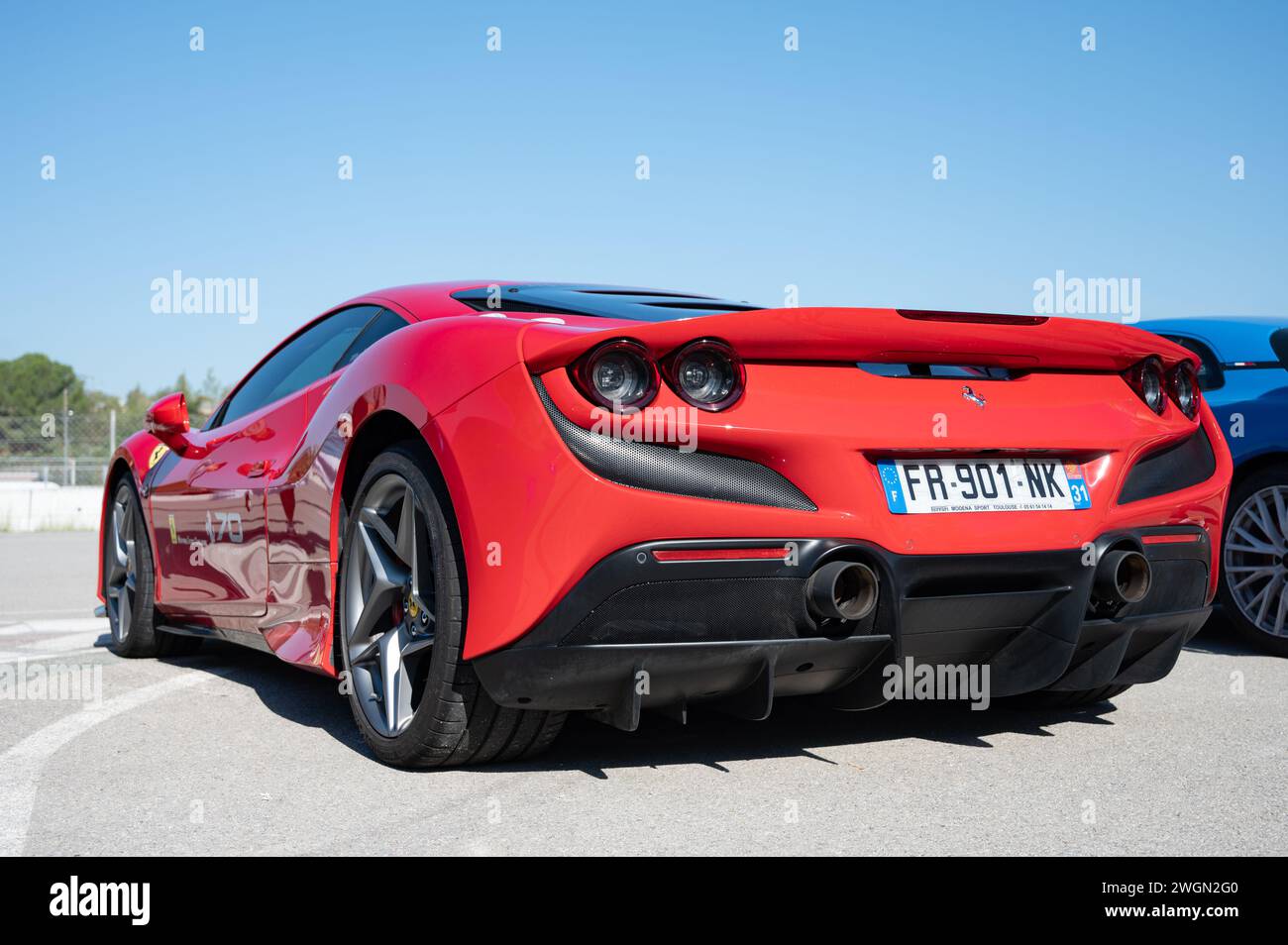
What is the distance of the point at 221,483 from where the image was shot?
15.0ft

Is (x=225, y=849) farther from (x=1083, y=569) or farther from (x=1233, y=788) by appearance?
(x=1233, y=788)

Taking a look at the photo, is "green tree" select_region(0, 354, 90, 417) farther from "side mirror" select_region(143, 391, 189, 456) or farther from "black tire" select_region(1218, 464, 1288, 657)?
"black tire" select_region(1218, 464, 1288, 657)

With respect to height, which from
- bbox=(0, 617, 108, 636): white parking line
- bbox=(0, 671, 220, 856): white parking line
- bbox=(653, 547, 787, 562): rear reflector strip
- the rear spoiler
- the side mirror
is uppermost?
the rear spoiler

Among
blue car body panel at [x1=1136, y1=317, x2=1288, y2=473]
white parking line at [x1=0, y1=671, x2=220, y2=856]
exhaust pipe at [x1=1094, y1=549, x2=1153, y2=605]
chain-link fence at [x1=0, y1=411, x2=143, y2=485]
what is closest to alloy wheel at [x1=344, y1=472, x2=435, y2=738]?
white parking line at [x1=0, y1=671, x2=220, y2=856]

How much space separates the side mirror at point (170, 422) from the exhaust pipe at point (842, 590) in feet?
10.3

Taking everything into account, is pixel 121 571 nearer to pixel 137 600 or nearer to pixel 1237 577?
pixel 137 600

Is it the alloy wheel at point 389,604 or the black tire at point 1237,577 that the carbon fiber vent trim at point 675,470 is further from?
the black tire at point 1237,577

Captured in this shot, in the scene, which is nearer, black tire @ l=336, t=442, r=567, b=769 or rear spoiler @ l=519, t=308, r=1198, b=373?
rear spoiler @ l=519, t=308, r=1198, b=373

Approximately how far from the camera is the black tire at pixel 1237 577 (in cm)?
543

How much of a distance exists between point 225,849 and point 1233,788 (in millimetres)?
2276

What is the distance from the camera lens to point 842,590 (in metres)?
2.89

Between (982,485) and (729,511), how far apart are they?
682mm

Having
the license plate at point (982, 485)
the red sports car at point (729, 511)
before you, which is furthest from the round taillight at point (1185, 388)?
the license plate at point (982, 485)

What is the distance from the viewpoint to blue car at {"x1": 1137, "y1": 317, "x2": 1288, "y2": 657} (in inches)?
215
